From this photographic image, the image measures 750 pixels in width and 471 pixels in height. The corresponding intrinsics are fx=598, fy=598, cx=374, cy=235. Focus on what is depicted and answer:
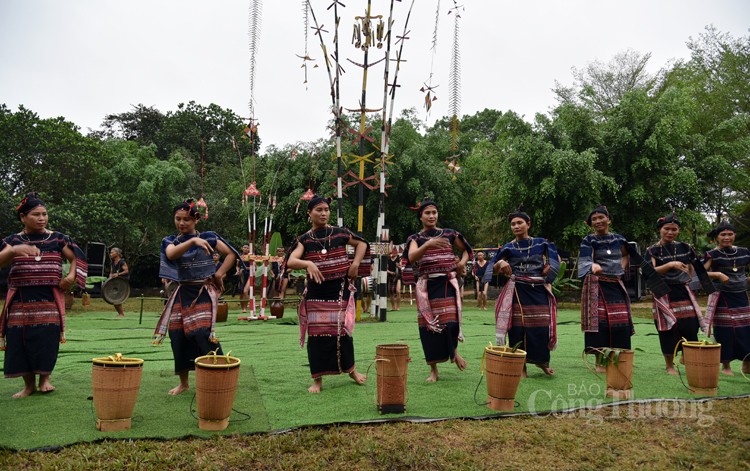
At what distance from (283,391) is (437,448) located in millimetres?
1844

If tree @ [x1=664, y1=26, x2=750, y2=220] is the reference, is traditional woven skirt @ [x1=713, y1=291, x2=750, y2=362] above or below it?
below

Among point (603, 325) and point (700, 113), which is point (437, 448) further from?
point (700, 113)

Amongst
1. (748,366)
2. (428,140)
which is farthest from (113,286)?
(428,140)

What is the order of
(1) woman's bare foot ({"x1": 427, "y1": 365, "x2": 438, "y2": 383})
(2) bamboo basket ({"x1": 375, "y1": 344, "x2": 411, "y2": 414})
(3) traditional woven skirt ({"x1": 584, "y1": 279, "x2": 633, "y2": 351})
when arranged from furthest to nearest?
(3) traditional woven skirt ({"x1": 584, "y1": 279, "x2": 633, "y2": 351}) → (1) woman's bare foot ({"x1": 427, "y1": 365, "x2": 438, "y2": 383}) → (2) bamboo basket ({"x1": 375, "y1": 344, "x2": 411, "y2": 414})

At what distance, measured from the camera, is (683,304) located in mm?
6234

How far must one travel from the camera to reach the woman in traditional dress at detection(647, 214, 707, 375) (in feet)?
20.3

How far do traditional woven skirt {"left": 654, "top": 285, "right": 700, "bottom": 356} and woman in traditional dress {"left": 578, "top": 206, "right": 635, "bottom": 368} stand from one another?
0.46m

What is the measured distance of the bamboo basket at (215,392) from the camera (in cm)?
389

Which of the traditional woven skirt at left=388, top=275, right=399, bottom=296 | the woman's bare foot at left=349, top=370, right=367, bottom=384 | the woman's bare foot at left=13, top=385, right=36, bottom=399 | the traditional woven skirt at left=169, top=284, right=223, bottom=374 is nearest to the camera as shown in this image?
the woman's bare foot at left=13, top=385, right=36, bottom=399

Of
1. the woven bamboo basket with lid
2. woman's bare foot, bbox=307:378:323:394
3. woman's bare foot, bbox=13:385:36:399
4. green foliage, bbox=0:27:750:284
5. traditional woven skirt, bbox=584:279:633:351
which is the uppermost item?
green foliage, bbox=0:27:750:284

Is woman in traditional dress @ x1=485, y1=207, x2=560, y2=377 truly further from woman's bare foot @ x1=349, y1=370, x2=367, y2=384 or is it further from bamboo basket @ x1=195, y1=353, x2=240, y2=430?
bamboo basket @ x1=195, y1=353, x2=240, y2=430

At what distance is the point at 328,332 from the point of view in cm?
529

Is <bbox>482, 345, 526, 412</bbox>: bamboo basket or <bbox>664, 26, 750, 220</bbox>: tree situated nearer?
<bbox>482, 345, 526, 412</bbox>: bamboo basket

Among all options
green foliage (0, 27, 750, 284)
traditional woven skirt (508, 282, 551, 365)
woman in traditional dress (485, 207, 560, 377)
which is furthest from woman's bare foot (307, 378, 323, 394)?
green foliage (0, 27, 750, 284)
